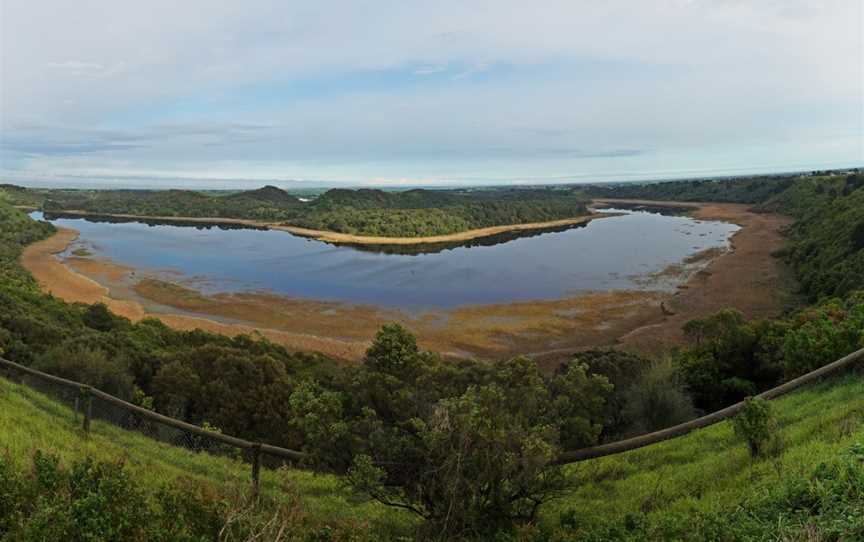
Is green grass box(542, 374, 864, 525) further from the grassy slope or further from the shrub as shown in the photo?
the shrub

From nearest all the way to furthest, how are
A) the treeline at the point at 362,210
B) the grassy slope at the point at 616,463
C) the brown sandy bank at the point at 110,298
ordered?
1. the grassy slope at the point at 616,463
2. the brown sandy bank at the point at 110,298
3. the treeline at the point at 362,210

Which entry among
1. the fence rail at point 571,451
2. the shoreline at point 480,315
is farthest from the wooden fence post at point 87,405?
the shoreline at point 480,315

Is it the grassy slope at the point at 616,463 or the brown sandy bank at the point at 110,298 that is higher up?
the grassy slope at the point at 616,463

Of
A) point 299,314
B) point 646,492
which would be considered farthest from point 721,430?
point 299,314

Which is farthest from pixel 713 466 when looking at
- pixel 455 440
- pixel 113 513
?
pixel 113 513

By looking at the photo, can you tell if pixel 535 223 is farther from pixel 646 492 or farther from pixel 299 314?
pixel 646 492

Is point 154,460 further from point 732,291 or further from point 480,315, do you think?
point 732,291

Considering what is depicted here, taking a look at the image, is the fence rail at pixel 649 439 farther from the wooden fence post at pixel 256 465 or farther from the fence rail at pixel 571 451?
the wooden fence post at pixel 256 465
